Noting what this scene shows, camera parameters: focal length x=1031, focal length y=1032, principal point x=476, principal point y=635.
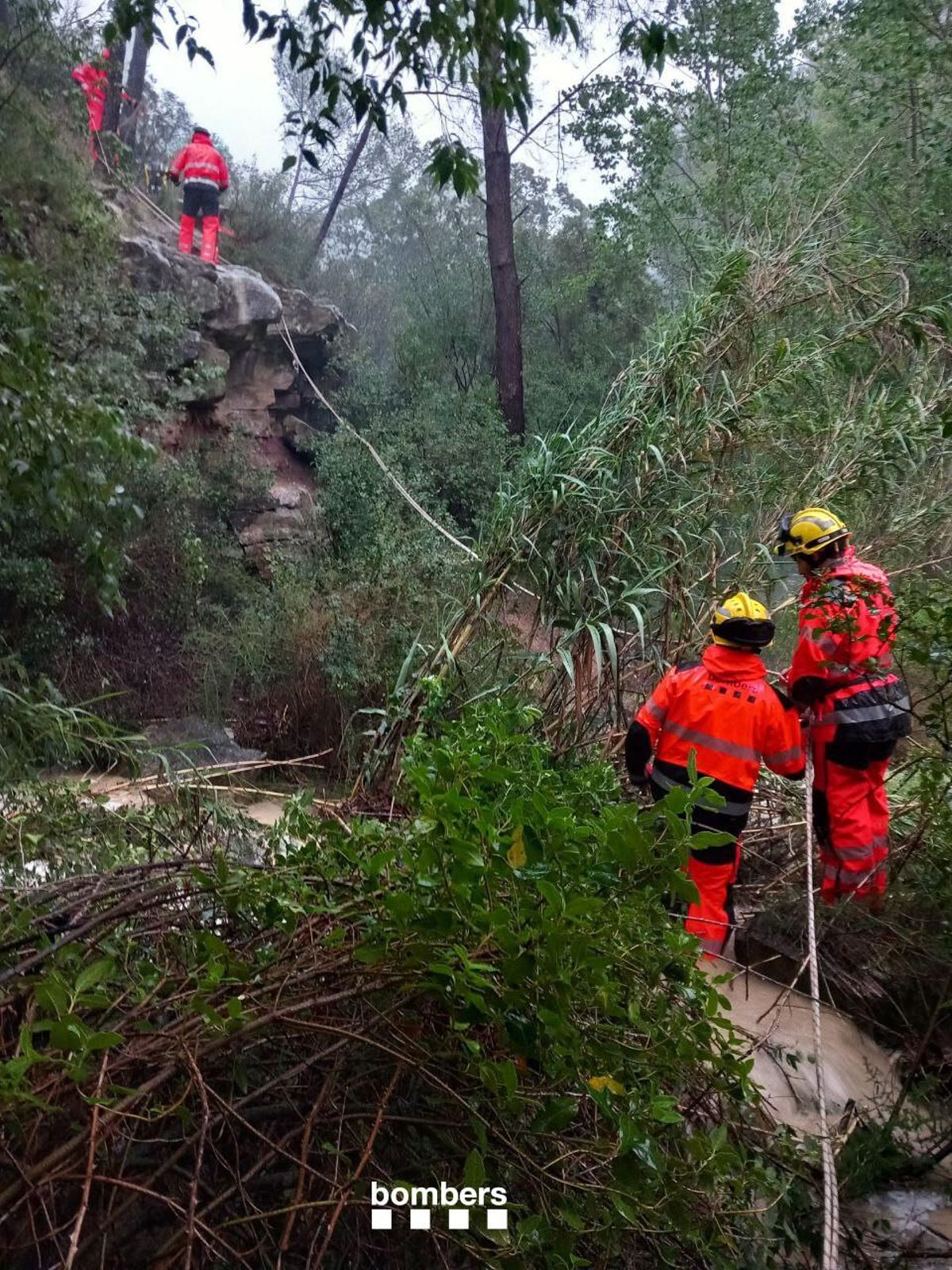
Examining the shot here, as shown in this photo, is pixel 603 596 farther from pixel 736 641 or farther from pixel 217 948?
pixel 217 948

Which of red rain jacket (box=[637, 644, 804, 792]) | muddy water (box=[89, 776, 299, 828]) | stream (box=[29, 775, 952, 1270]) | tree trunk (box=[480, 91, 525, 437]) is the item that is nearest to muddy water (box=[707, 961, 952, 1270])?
stream (box=[29, 775, 952, 1270])

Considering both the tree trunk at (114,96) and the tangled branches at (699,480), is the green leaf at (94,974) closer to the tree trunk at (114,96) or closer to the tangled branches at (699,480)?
the tangled branches at (699,480)

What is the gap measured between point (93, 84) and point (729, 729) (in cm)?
1011

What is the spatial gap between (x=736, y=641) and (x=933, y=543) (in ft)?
A: 8.50

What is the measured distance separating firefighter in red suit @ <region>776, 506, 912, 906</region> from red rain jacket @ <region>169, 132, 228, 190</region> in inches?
540

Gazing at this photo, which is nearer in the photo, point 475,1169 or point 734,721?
point 475,1169

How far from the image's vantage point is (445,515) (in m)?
13.3

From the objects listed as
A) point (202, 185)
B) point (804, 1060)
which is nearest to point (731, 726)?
point (804, 1060)

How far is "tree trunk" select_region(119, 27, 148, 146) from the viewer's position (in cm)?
1819

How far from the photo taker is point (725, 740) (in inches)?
159

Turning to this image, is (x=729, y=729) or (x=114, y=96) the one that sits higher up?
(x=114, y=96)

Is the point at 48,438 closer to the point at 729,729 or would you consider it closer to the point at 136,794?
the point at 136,794

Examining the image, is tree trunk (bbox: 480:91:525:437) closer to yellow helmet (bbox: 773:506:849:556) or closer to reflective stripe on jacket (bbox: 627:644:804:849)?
yellow helmet (bbox: 773:506:849:556)

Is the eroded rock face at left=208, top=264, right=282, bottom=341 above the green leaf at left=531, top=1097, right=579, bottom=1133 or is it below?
above
